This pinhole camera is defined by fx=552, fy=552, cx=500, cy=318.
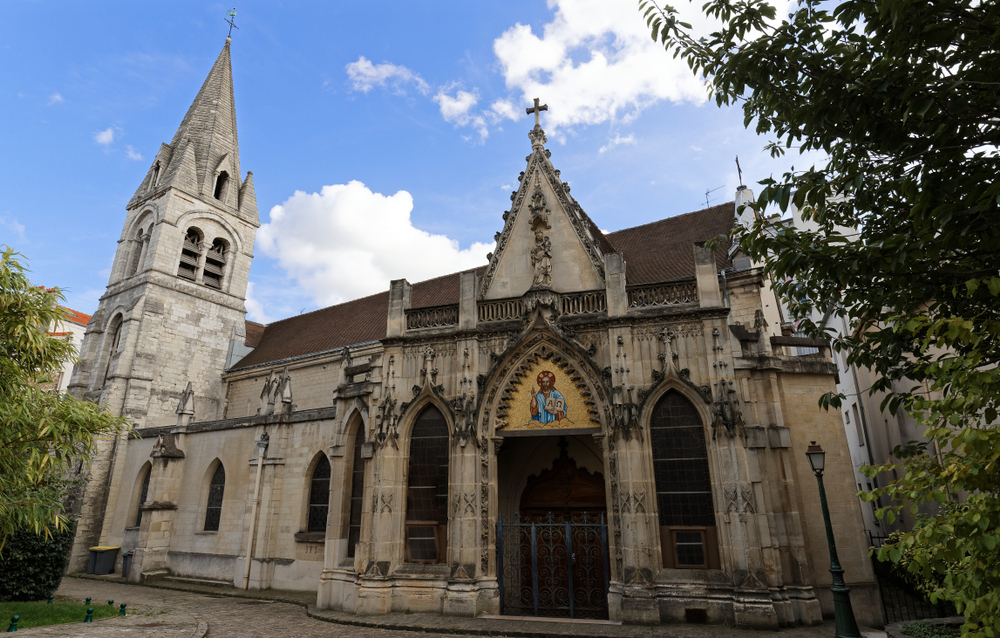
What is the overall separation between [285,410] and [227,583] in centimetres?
634

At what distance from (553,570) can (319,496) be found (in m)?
9.23

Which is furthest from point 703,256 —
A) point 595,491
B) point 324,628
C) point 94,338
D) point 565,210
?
point 94,338

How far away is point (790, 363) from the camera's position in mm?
12984

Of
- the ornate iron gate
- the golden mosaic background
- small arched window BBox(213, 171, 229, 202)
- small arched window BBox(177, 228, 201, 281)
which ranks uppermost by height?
small arched window BBox(213, 171, 229, 202)

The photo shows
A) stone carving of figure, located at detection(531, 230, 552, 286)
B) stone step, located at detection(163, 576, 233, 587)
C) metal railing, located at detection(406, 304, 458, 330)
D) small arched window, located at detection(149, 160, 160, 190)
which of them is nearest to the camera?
stone carving of figure, located at detection(531, 230, 552, 286)

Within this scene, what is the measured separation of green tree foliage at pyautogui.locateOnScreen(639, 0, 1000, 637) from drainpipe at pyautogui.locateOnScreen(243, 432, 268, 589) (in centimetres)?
1765

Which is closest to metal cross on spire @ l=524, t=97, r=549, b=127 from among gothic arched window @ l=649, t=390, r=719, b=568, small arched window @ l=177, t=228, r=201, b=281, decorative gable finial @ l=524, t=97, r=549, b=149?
decorative gable finial @ l=524, t=97, r=549, b=149

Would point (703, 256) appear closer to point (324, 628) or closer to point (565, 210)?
point (565, 210)

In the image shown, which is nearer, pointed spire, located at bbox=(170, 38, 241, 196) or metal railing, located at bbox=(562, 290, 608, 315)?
metal railing, located at bbox=(562, 290, 608, 315)

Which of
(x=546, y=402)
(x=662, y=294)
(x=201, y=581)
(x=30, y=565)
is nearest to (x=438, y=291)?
(x=546, y=402)

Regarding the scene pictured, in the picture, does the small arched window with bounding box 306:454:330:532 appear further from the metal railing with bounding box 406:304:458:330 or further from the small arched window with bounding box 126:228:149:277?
the small arched window with bounding box 126:228:149:277

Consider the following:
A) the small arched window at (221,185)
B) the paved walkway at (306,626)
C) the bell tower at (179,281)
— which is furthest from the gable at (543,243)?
the small arched window at (221,185)

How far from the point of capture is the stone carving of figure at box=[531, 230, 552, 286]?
14.7 m

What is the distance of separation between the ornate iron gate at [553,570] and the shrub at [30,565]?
37.4ft
